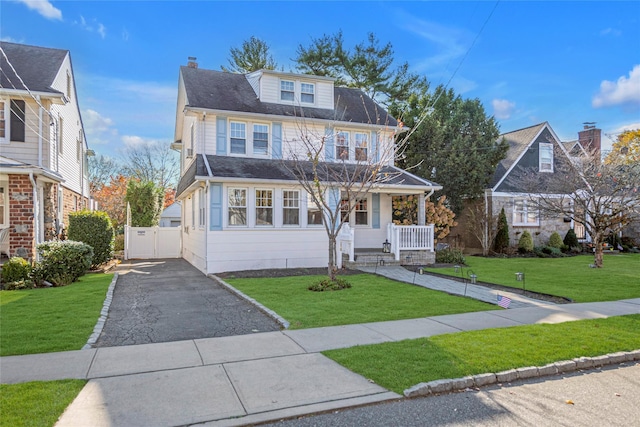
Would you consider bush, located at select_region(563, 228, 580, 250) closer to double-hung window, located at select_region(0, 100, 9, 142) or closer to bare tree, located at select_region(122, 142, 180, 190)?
double-hung window, located at select_region(0, 100, 9, 142)

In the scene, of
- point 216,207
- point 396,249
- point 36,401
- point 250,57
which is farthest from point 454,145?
point 36,401

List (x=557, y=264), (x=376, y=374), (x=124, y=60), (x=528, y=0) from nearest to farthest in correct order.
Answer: (x=376, y=374) → (x=528, y=0) → (x=124, y=60) → (x=557, y=264)

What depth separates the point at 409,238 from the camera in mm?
16172

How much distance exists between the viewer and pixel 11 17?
370 inches

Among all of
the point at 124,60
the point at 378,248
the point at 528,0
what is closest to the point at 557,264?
the point at 378,248

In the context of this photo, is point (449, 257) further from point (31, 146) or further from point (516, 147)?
point (31, 146)

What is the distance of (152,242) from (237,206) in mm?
7476

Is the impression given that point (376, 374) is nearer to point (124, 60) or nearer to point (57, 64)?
point (124, 60)

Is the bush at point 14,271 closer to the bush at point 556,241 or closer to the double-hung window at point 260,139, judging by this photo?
the double-hung window at point 260,139

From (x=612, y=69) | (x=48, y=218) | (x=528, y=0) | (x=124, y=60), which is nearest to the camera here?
(x=528, y=0)

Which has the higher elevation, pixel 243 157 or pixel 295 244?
pixel 243 157

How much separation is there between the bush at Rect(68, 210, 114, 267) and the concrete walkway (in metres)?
9.16

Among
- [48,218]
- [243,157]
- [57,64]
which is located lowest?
[48,218]

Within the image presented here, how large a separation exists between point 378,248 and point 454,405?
13.4 metres
